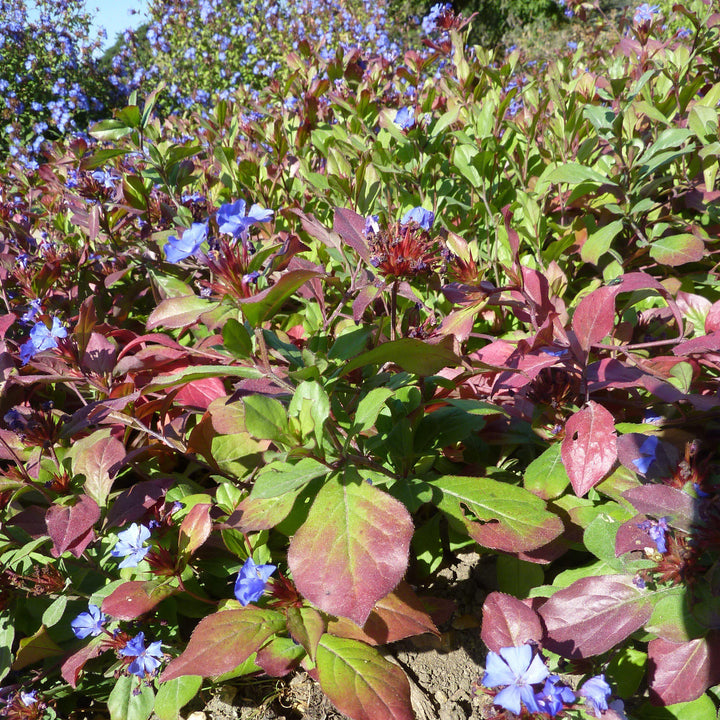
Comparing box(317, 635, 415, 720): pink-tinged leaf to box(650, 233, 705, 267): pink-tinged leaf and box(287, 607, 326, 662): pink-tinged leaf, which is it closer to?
box(287, 607, 326, 662): pink-tinged leaf

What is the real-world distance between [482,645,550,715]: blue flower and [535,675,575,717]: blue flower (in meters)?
0.02

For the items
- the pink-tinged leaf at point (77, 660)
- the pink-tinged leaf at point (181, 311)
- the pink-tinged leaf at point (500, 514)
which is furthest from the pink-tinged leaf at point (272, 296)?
the pink-tinged leaf at point (77, 660)

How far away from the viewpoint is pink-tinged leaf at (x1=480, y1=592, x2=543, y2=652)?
1030 millimetres

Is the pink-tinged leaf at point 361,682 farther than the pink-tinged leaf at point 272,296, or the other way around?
the pink-tinged leaf at point 361,682

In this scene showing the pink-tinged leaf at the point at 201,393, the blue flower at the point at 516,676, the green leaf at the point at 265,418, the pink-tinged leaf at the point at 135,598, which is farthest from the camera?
the pink-tinged leaf at the point at 201,393

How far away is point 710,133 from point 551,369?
1105 mm

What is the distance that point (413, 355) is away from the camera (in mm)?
1071

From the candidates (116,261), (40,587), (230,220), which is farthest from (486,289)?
(116,261)

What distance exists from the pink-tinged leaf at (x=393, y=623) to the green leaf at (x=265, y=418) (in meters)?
0.46

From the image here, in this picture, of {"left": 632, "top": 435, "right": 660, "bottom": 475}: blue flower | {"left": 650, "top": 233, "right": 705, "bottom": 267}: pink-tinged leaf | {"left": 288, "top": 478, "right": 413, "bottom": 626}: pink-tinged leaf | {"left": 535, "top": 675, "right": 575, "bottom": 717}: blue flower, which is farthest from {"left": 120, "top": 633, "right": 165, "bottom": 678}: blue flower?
{"left": 650, "top": 233, "right": 705, "bottom": 267}: pink-tinged leaf

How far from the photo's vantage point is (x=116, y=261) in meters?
2.38

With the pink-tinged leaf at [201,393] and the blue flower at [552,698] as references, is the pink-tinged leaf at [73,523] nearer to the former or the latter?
the pink-tinged leaf at [201,393]

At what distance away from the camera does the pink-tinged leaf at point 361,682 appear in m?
1.05

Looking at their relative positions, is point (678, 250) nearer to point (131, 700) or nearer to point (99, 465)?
point (99, 465)
